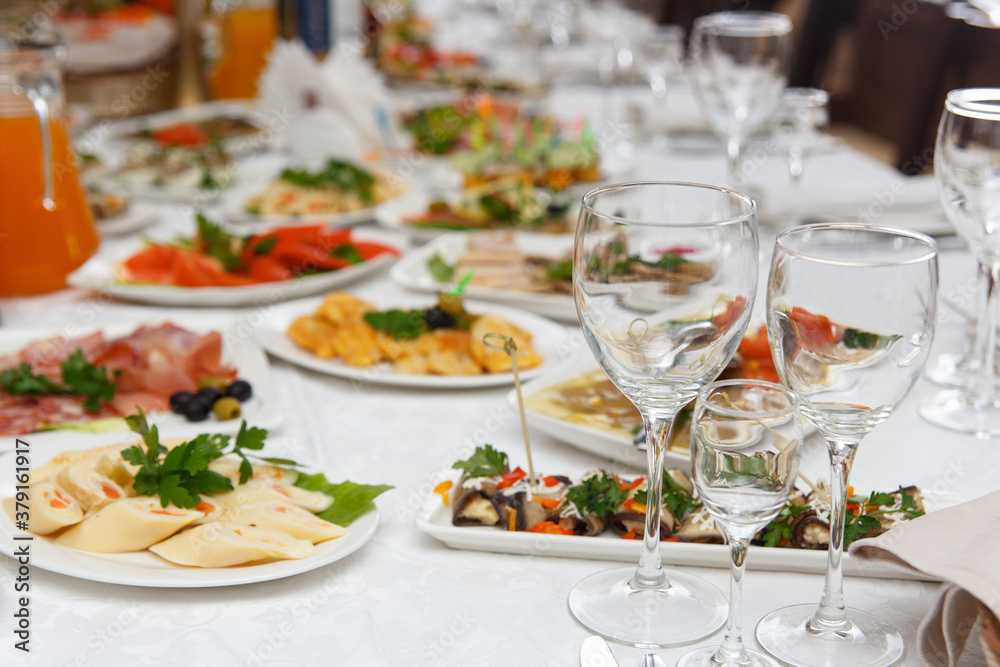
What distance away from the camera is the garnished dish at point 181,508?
801mm

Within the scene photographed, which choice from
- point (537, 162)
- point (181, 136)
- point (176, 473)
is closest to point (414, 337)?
point (176, 473)

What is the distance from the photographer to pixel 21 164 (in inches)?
59.4

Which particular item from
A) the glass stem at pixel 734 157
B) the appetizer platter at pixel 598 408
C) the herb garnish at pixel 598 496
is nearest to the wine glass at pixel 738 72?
the glass stem at pixel 734 157

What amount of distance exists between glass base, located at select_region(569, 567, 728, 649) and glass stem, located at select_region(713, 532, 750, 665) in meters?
0.05

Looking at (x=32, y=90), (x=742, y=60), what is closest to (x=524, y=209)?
(x=742, y=60)

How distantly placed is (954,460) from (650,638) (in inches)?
19.0

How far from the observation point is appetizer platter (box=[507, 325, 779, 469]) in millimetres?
1018

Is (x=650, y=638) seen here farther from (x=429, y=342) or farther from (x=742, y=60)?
(x=742, y=60)

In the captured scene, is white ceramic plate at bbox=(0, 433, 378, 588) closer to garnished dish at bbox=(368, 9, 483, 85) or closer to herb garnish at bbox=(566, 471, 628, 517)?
herb garnish at bbox=(566, 471, 628, 517)

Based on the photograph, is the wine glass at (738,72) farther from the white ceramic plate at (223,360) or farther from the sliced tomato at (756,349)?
the white ceramic plate at (223,360)

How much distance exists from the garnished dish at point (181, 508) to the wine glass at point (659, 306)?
24cm

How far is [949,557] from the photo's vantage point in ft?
2.20

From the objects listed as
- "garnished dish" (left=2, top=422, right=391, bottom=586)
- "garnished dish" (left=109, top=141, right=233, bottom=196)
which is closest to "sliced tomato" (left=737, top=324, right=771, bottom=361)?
"garnished dish" (left=2, top=422, right=391, bottom=586)

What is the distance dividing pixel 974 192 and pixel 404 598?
677 millimetres
